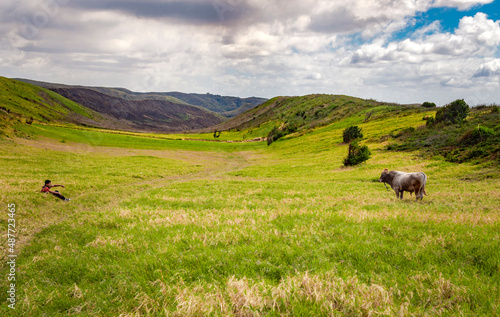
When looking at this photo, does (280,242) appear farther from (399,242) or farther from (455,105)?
(455,105)

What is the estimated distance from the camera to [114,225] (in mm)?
11617

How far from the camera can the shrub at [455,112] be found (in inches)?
2335

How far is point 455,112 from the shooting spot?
6072 centimetres

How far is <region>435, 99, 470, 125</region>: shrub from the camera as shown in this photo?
59312 mm

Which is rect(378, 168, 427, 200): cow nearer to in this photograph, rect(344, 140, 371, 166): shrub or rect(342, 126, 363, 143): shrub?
rect(344, 140, 371, 166): shrub

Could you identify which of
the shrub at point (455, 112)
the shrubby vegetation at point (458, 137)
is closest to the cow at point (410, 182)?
the shrubby vegetation at point (458, 137)

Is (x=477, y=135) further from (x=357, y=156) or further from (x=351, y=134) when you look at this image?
(x=351, y=134)

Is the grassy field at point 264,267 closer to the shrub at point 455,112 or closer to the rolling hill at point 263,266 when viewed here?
the rolling hill at point 263,266

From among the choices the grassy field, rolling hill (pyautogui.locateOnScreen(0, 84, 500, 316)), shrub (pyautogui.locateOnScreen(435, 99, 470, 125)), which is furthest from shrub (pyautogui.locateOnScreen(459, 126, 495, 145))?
rolling hill (pyautogui.locateOnScreen(0, 84, 500, 316))

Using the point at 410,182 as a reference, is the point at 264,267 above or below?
below

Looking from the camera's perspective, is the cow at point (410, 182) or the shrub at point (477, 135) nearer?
the cow at point (410, 182)

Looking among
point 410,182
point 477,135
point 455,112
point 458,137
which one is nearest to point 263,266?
point 410,182

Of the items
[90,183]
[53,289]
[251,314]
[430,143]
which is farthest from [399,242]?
[430,143]

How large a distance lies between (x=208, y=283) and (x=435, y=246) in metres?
5.90
